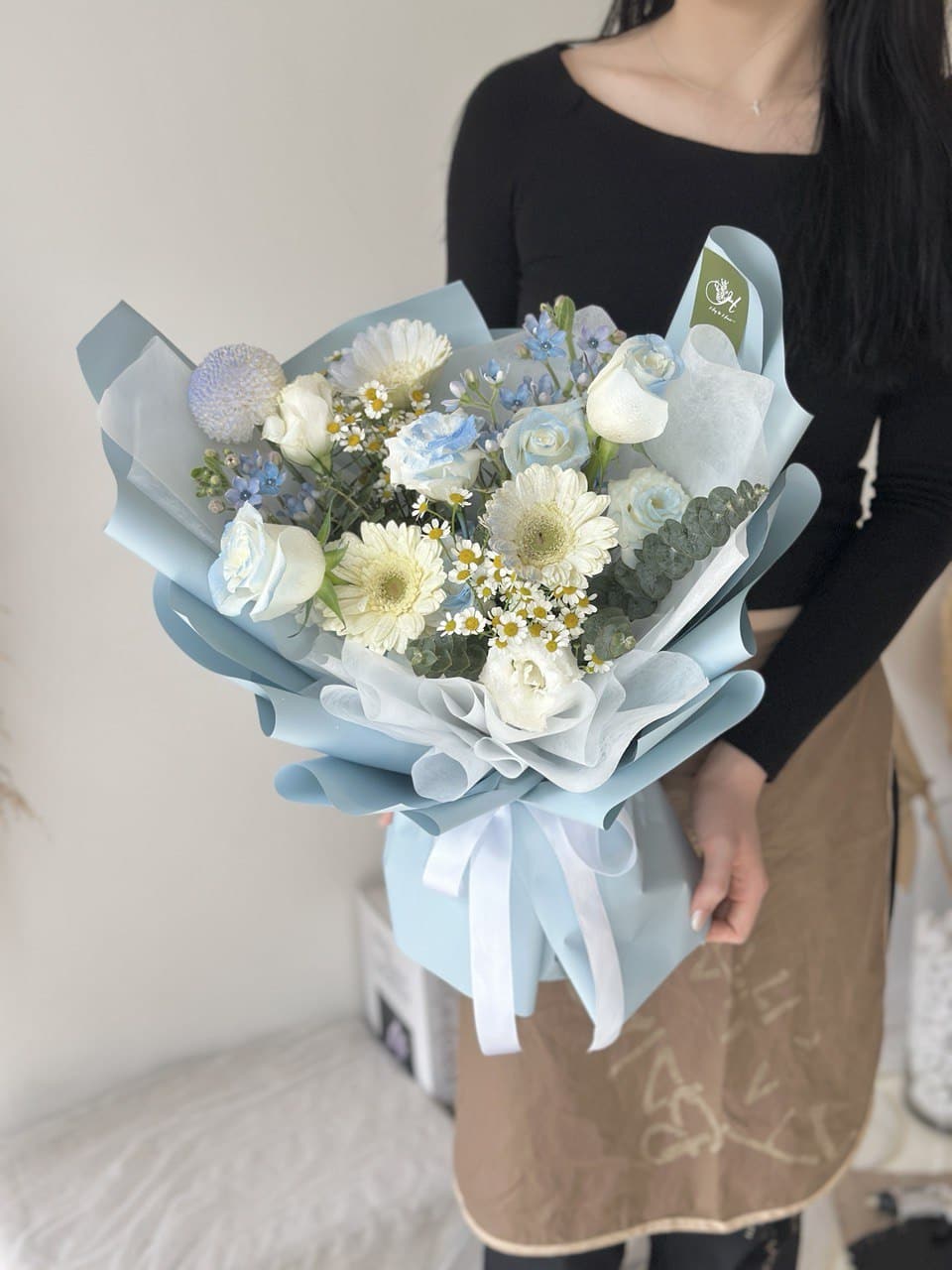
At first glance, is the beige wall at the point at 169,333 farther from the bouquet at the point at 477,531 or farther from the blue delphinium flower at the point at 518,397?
the blue delphinium flower at the point at 518,397

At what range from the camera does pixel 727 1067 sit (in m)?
1.02

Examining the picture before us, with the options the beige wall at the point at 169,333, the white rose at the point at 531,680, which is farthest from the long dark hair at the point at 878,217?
the beige wall at the point at 169,333

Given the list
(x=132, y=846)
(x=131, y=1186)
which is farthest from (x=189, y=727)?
(x=131, y=1186)

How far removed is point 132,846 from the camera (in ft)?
4.80

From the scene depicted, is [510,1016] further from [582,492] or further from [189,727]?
[189,727]

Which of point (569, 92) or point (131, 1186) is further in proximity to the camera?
point (131, 1186)

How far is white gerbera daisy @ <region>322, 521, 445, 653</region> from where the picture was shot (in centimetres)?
60

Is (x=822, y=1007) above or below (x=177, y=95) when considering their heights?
below

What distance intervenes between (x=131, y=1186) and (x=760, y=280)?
4.39 ft

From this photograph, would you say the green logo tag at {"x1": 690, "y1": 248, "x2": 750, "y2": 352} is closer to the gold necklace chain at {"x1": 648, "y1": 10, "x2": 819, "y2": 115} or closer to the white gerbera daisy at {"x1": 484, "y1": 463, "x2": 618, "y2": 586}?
the white gerbera daisy at {"x1": 484, "y1": 463, "x2": 618, "y2": 586}

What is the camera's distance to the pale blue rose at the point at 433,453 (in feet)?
1.93

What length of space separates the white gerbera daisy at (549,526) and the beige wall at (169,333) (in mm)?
840

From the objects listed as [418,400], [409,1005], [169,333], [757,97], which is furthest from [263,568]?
[409,1005]

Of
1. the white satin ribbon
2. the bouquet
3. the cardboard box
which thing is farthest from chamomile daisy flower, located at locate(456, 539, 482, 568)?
the cardboard box
